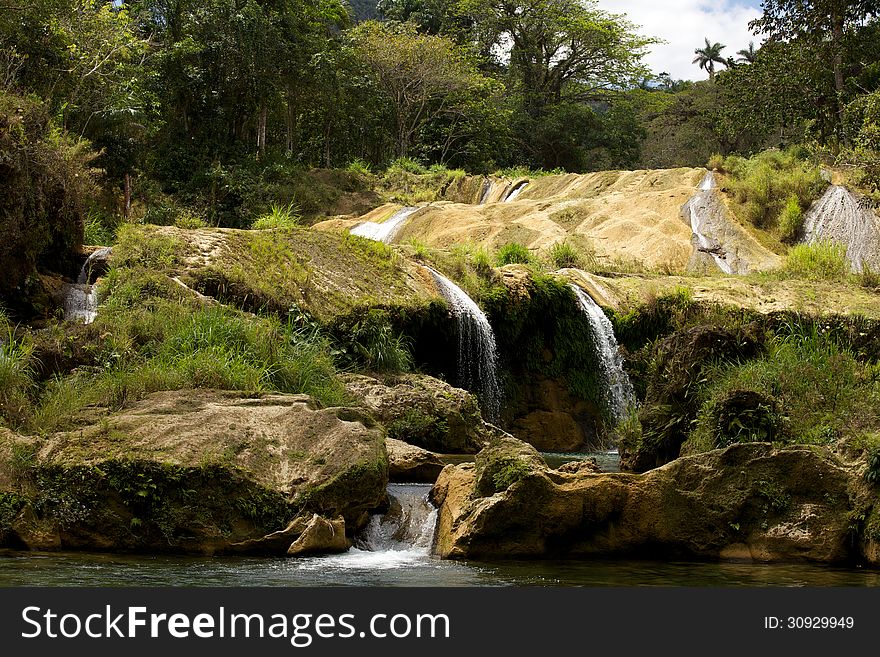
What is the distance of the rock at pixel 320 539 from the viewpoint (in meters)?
7.43

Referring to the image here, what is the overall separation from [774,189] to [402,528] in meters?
17.8

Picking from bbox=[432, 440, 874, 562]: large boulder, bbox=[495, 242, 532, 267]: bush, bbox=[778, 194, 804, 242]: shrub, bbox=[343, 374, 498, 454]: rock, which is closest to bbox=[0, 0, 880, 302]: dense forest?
bbox=[778, 194, 804, 242]: shrub

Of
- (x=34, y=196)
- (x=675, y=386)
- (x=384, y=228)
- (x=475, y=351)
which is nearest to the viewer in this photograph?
(x=675, y=386)

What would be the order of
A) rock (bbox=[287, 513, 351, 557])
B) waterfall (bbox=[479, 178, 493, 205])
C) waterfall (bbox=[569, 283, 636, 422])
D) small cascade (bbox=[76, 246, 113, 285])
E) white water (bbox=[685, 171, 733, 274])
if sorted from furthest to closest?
waterfall (bbox=[479, 178, 493, 205]) < white water (bbox=[685, 171, 733, 274]) < waterfall (bbox=[569, 283, 636, 422]) < small cascade (bbox=[76, 246, 113, 285]) < rock (bbox=[287, 513, 351, 557])

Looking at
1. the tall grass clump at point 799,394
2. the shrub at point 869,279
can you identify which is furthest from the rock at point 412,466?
the shrub at point 869,279

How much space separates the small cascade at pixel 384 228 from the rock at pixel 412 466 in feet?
50.4

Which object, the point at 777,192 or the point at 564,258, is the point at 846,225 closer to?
the point at 777,192

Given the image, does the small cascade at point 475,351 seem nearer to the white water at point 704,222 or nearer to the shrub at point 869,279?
the shrub at point 869,279

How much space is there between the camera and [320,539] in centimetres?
754

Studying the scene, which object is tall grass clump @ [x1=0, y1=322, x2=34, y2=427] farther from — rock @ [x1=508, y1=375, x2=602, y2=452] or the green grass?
the green grass

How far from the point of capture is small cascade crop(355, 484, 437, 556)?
8070 millimetres

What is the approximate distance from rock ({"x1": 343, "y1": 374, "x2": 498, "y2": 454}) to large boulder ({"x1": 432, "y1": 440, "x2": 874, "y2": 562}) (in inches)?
157

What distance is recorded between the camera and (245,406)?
8.98m

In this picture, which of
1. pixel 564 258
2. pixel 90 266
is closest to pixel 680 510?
pixel 90 266
